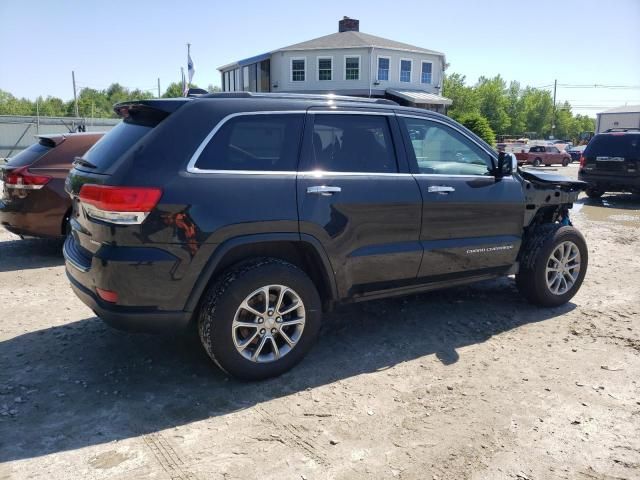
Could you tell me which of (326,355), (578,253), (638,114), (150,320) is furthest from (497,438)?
(638,114)

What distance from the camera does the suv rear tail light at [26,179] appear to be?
22.0ft

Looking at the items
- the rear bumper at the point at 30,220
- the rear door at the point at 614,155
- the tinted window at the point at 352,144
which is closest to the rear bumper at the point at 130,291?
the tinted window at the point at 352,144

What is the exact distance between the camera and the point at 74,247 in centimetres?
384

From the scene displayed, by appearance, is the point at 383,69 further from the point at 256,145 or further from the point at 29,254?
the point at 256,145

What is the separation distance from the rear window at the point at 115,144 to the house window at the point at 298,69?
1321 inches

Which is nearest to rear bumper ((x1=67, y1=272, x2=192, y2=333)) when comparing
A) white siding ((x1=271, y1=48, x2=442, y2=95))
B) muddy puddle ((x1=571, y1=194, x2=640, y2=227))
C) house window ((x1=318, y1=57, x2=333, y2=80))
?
muddy puddle ((x1=571, y1=194, x2=640, y2=227))

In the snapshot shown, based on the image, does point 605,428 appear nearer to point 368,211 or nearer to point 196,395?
point 368,211

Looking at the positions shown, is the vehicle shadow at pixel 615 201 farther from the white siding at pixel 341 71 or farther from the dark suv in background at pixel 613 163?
the white siding at pixel 341 71

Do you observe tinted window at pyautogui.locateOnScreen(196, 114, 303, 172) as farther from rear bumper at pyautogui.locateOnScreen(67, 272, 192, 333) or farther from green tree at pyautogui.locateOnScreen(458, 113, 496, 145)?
green tree at pyautogui.locateOnScreen(458, 113, 496, 145)

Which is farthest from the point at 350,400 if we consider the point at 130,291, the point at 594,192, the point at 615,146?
the point at 594,192

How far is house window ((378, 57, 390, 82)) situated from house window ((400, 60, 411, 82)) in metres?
1.30

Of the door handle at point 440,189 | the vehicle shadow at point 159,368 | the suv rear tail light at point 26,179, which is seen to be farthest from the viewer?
the suv rear tail light at point 26,179

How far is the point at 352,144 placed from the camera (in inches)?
162

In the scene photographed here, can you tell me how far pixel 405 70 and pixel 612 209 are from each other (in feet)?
84.8
